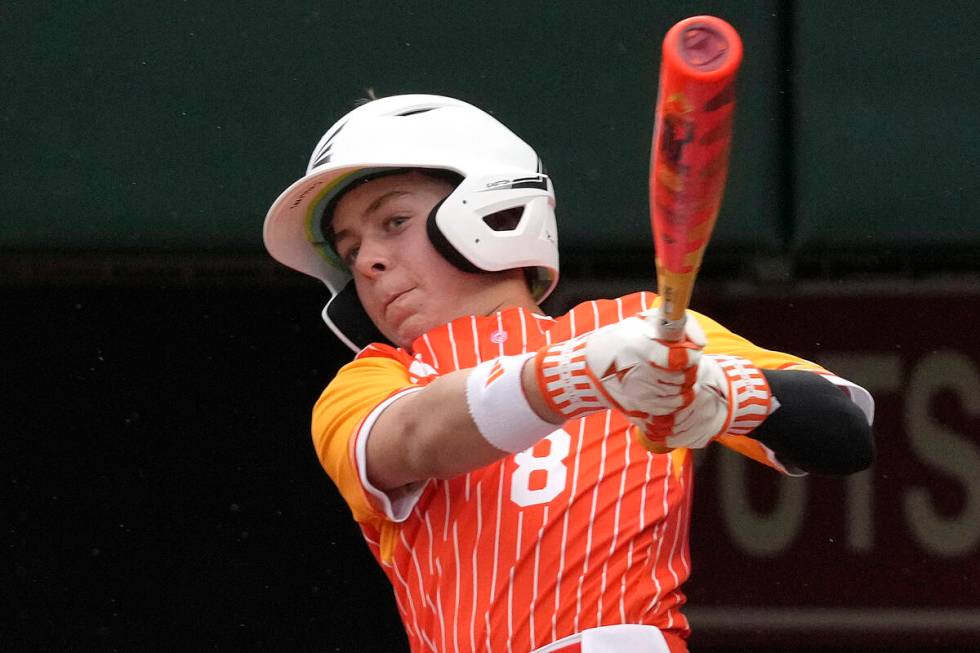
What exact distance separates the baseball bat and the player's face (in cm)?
77

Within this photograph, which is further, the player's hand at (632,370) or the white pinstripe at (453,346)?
the white pinstripe at (453,346)

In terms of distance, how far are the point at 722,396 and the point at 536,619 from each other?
0.44m

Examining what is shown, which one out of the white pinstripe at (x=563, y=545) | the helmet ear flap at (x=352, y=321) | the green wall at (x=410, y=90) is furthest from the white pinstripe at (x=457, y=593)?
the green wall at (x=410, y=90)

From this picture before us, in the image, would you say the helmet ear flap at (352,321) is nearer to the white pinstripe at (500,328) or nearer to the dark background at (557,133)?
the white pinstripe at (500,328)

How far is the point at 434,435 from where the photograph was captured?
1.82 m

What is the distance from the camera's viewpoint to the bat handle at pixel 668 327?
1531mm

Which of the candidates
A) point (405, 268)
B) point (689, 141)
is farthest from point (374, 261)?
point (689, 141)

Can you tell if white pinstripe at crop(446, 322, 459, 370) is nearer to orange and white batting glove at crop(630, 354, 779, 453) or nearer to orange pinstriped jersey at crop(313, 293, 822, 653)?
orange pinstriped jersey at crop(313, 293, 822, 653)

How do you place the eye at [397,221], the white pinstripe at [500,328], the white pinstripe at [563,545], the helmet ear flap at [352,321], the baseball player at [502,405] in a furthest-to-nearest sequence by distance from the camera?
the helmet ear flap at [352,321]
the eye at [397,221]
the white pinstripe at [500,328]
the white pinstripe at [563,545]
the baseball player at [502,405]

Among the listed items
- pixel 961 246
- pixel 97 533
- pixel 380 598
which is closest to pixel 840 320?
pixel 961 246

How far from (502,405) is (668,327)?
0.89 ft

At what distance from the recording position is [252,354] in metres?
3.17

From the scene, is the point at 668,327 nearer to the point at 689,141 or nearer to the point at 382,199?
the point at 689,141

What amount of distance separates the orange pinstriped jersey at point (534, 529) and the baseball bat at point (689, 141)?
52 centimetres
